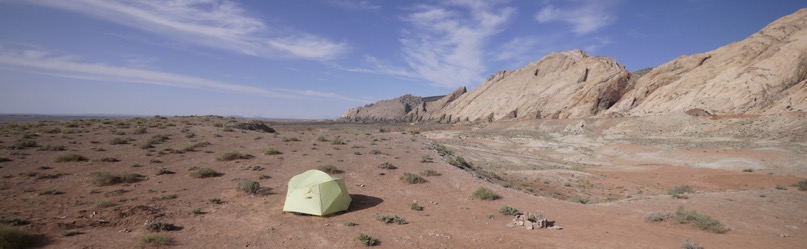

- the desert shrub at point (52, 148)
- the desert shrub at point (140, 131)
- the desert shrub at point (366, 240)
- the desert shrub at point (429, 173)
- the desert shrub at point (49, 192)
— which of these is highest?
the desert shrub at point (140, 131)

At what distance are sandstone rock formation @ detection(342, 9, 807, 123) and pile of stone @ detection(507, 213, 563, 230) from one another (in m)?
47.1

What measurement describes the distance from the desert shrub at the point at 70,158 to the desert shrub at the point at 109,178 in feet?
11.7

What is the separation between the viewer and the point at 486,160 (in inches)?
1217

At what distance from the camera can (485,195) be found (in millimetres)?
14570

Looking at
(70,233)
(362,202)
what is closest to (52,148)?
(70,233)

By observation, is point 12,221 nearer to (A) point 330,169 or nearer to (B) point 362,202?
(B) point 362,202

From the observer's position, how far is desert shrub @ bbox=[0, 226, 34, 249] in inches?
304

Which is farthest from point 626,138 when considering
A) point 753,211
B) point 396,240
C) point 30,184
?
point 30,184

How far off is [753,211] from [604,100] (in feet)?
189

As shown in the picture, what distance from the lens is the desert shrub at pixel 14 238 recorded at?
7718mm

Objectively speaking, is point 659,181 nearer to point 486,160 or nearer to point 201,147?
point 486,160

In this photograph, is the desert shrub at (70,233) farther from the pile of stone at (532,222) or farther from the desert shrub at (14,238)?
the pile of stone at (532,222)

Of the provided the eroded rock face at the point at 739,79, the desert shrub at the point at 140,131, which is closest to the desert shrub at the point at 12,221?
the desert shrub at the point at 140,131

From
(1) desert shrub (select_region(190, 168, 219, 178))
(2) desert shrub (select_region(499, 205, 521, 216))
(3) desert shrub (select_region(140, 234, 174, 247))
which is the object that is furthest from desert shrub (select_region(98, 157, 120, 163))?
(2) desert shrub (select_region(499, 205, 521, 216))
